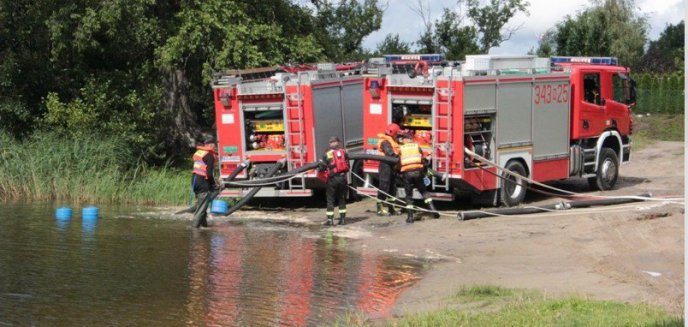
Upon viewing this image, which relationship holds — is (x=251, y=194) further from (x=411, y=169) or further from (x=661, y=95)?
(x=661, y=95)

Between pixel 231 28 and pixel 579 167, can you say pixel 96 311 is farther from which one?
pixel 231 28

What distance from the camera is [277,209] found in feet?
65.9

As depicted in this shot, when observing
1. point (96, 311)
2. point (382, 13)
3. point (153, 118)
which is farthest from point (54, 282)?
point (382, 13)

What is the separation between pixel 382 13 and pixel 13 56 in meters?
20.2

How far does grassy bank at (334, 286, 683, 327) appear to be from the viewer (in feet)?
28.7

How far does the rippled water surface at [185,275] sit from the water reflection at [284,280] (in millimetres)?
13

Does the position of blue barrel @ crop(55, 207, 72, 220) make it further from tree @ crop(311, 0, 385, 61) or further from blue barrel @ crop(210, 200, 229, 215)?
tree @ crop(311, 0, 385, 61)

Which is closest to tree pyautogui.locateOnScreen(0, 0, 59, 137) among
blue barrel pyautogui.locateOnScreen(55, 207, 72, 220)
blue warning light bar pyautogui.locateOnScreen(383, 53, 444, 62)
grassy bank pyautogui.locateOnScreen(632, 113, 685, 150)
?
blue barrel pyautogui.locateOnScreen(55, 207, 72, 220)

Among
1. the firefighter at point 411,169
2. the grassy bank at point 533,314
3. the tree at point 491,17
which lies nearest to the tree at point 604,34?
the tree at point 491,17

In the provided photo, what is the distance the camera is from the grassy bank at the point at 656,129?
3269cm

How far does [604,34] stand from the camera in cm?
5225

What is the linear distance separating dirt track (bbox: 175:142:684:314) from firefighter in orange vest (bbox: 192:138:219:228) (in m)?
1.74

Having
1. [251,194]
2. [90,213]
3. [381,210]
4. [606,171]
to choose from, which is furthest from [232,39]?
[606,171]

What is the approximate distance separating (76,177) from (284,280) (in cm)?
1056
